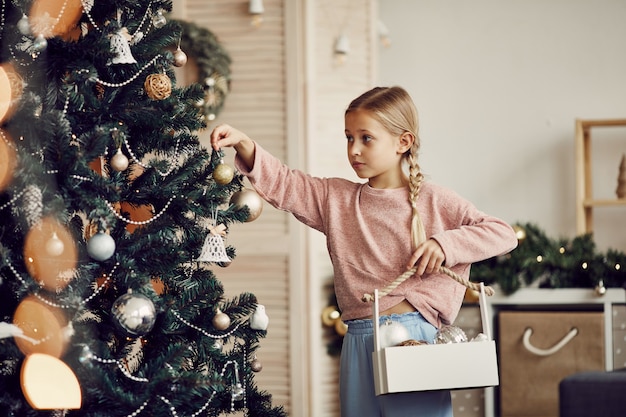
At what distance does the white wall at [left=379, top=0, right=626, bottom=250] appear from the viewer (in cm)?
370

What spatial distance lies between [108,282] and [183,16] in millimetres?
2015

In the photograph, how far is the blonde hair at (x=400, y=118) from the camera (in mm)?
1787

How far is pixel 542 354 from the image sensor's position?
3041mm

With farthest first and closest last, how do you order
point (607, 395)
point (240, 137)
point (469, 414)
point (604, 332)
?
point (469, 414) < point (604, 332) < point (240, 137) < point (607, 395)

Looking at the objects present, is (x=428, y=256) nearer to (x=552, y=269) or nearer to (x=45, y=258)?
(x=45, y=258)

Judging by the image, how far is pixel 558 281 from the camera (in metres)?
3.14

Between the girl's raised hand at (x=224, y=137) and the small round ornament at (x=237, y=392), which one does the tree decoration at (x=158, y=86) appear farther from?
the small round ornament at (x=237, y=392)

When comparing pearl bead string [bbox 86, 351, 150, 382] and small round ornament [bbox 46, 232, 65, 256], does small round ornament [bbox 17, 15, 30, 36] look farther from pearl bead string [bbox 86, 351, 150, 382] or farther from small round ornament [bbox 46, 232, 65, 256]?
pearl bead string [bbox 86, 351, 150, 382]

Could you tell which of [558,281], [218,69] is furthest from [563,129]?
[218,69]

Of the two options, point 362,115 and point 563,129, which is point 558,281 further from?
point 362,115

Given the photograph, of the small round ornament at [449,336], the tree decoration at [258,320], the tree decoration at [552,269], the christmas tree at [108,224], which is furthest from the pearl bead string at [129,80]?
the tree decoration at [552,269]

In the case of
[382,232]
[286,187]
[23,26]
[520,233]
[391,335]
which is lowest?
[391,335]

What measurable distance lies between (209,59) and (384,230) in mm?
1728

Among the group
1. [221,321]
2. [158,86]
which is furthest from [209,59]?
[221,321]
